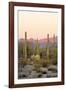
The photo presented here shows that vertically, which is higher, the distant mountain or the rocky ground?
the distant mountain

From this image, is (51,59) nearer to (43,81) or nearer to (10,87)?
(43,81)

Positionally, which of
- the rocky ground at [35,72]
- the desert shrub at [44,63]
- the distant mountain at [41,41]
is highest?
the distant mountain at [41,41]

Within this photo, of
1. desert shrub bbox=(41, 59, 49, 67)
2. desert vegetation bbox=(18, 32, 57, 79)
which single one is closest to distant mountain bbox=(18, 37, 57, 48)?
desert vegetation bbox=(18, 32, 57, 79)

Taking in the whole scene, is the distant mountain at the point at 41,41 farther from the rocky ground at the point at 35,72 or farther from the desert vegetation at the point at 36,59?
the rocky ground at the point at 35,72

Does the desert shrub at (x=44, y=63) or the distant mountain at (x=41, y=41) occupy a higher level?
the distant mountain at (x=41, y=41)

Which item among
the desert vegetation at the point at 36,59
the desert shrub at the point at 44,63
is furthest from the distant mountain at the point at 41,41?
the desert shrub at the point at 44,63

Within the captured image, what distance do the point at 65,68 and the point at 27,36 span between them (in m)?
0.58

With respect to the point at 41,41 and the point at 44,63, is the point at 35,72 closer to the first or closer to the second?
the point at 44,63

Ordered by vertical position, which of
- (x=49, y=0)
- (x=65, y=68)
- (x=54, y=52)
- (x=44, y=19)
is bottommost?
(x=65, y=68)

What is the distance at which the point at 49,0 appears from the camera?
2576 millimetres

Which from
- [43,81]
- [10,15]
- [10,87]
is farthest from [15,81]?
[10,15]

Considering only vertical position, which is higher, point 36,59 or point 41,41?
point 41,41

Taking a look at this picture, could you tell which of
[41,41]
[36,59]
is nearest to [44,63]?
[36,59]

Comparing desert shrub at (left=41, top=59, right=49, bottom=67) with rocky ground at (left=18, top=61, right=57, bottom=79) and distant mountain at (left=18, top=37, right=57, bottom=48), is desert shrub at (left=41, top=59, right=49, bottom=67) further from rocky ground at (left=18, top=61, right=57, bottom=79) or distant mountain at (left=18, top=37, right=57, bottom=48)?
distant mountain at (left=18, top=37, right=57, bottom=48)
